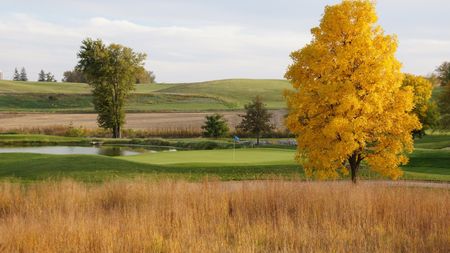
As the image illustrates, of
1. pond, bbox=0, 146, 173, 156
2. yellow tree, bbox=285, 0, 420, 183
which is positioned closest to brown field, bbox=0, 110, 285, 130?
pond, bbox=0, 146, 173, 156

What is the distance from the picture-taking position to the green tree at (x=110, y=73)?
59.7m

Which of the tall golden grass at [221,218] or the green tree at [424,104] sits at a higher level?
the green tree at [424,104]

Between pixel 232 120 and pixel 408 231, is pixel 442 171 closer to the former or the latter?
pixel 408 231

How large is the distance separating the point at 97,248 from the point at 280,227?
159 inches

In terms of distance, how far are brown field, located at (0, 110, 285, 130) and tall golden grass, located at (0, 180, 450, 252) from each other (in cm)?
5001

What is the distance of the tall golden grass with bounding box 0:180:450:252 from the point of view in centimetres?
1068

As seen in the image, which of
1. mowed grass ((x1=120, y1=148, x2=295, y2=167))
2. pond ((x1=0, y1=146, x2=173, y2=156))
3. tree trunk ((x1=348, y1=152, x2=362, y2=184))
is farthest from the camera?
pond ((x1=0, y1=146, x2=173, y2=156))

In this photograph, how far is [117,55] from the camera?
60688 millimetres

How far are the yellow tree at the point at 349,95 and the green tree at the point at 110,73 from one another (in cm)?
4254

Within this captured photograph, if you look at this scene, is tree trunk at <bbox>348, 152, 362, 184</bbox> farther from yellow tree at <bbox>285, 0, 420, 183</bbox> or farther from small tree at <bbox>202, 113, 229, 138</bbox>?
small tree at <bbox>202, 113, 229, 138</bbox>

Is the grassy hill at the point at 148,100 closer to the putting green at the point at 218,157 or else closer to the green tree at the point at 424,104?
the green tree at the point at 424,104

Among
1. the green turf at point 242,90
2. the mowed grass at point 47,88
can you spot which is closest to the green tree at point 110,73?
the green turf at point 242,90

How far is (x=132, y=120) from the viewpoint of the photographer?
76.0m

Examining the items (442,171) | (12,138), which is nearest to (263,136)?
(12,138)
